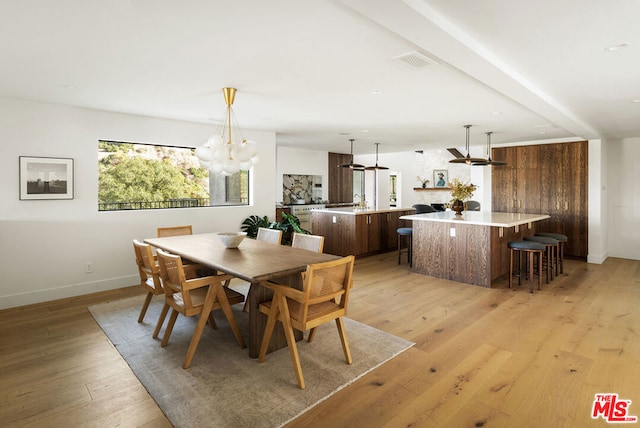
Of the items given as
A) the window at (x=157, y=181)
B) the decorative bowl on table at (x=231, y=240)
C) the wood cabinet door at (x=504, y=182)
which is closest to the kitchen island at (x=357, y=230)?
the window at (x=157, y=181)

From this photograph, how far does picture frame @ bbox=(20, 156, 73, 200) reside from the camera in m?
3.93

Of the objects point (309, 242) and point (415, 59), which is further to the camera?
point (309, 242)

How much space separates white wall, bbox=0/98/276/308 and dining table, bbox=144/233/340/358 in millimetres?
1575

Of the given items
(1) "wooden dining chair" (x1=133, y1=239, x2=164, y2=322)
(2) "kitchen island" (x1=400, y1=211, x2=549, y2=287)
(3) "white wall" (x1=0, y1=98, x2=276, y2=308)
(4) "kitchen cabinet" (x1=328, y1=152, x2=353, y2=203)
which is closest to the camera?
(1) "wooden dining chair" (x1=133, y1=239, x2=164, y2=322)

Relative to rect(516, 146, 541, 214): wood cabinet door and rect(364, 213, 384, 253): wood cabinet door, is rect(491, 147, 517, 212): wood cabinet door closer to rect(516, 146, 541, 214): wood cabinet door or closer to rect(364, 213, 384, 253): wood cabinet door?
rect(516, 146, 541, 214): wood cabinet door

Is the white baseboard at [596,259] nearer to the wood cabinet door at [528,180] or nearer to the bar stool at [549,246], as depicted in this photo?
the wood cabinet door at [528,180]

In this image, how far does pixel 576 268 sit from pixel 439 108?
152 inches

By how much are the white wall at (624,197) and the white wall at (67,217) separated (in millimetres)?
7750

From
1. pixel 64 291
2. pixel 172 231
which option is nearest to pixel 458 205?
pixel 172 231

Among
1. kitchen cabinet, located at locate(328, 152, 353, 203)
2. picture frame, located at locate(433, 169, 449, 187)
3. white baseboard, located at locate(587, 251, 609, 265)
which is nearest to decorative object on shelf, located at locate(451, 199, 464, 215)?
white baseboard, located at locate(587, 251, 609, 265)

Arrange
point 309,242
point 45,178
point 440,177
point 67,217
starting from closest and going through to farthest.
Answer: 1. point 309,242
2. point 45,178
3. point 67,217
4. point 440,177

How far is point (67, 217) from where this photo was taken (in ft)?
13.9

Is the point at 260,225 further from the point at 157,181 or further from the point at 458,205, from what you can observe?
the point at 458,205

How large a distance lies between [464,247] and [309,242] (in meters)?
2.48
